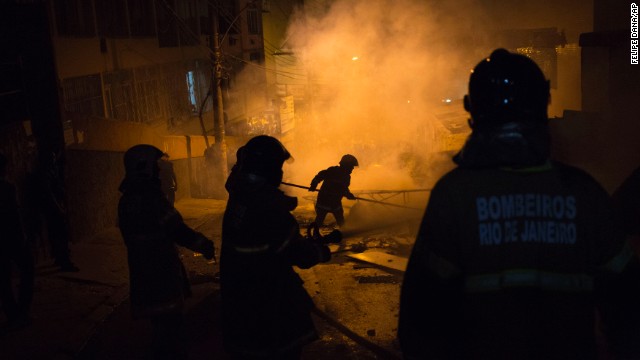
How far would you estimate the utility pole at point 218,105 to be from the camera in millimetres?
15391

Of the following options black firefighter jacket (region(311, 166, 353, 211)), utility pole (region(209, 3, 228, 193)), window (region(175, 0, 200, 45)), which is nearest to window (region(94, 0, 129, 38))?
utility pole (region(209, 3, 228, 193))

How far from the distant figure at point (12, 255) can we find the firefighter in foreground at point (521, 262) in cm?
485

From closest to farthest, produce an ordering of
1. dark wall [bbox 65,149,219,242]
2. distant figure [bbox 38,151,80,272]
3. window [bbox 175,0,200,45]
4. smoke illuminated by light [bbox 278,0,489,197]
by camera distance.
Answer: distant figure [bbox 38,151,80,272]
dark wall [bbox 65,149,219,242]
window [bbox 175,0,200,45]
smoke illuminated by light [bbox 278,0,489,197]

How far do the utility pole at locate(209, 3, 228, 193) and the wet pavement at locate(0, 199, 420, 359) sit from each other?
6667 mm

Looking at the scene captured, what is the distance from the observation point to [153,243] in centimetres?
418

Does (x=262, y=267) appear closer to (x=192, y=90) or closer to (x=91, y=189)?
(x=91, y=189)

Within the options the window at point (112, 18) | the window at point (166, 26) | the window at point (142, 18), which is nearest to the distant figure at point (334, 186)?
the window at point (112, 18)

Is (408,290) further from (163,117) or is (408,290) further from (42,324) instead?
(163,117)

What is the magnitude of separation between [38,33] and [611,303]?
887 centimetres

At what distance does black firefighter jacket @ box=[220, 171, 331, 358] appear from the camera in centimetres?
306

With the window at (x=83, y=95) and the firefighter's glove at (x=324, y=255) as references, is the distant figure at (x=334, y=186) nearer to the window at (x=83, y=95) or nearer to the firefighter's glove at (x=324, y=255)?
the window at (x=83, y=95)

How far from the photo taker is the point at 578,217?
1731mm

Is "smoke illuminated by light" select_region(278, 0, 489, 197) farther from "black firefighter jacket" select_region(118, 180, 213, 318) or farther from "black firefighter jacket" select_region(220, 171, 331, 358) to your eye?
"black firefighter jacket" select_region(220, 171, 331, 358)

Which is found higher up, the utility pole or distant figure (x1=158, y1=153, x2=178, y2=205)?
the utility pole
